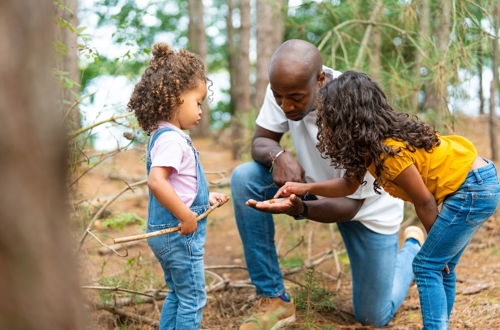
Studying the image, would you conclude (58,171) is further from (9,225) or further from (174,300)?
(174,300)

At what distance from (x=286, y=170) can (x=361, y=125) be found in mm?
652

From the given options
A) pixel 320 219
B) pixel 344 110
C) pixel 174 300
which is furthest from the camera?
pixel 320 219

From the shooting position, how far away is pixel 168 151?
7.55ft

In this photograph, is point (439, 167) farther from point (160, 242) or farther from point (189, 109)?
point (160, 242)

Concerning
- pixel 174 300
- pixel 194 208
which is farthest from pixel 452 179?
pixel 174 300

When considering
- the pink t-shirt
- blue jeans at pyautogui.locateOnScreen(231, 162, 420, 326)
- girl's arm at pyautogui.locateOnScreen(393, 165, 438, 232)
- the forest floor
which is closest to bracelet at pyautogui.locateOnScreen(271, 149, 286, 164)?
blue jeans at pyautogui.locateOnScreen(231, 162, 420, 326)

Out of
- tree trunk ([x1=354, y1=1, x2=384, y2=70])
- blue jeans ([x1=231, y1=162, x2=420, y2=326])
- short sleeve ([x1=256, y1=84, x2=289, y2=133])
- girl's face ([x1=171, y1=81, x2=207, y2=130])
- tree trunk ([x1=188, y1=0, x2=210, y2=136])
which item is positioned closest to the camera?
girl's face ([x1=171, y1=81, x2=207, y2=130])

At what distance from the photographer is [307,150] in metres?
3.13

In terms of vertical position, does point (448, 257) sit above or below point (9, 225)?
below

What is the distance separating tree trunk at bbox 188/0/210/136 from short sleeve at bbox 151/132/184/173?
10371mm

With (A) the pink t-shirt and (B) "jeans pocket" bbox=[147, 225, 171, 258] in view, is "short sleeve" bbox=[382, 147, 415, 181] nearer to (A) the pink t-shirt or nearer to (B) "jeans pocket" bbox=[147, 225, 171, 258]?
(A) the pink t-shirt

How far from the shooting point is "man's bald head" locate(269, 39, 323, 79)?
2.77m

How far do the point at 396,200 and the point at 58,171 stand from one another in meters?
2.47

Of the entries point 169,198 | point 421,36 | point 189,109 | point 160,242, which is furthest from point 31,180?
point 421,36
